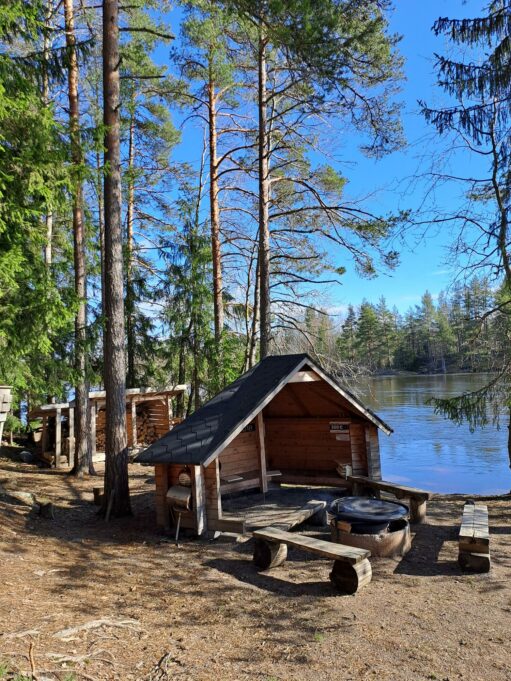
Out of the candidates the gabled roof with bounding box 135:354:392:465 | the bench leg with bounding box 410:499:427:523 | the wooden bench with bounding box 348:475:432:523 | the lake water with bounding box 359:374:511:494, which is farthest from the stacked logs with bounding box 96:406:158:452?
the bench leg with bounding box 410:499:427:523

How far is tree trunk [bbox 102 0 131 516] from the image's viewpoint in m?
7.81

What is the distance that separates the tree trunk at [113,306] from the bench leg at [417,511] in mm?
4403

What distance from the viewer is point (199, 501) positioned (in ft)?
21.9

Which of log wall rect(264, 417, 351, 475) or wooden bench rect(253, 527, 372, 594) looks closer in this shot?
wooden bench rect(253, 527, 372, 594)

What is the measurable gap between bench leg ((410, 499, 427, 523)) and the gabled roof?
163 cm

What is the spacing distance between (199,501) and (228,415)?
1.35 m

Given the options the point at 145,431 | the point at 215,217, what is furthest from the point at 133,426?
the point at 215,217

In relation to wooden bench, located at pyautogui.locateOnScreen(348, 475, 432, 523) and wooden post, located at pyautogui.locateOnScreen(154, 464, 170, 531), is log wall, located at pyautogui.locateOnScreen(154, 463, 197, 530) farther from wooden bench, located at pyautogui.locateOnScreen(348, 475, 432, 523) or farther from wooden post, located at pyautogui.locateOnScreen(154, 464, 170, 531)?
wooden bench, located at pyautogui.locateOnScreen(348, 475, 432, 523)

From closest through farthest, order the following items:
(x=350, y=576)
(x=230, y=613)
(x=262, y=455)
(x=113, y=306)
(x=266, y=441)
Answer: (x=230, y=613)
(x=350, y=576)
(x=113, y=306)
(x=262, y=455)
(x=266, y=441)

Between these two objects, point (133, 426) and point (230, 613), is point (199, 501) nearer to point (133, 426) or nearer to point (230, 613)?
point (230, 613)

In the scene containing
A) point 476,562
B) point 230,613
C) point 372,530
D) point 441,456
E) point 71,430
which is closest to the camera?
point 230,613

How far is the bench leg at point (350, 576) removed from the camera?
484 centimetres

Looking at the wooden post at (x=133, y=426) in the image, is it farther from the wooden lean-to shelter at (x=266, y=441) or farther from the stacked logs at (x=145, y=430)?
the wooden lean-to shelter at (x=266, y=441)

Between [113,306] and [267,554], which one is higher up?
[113,306]
